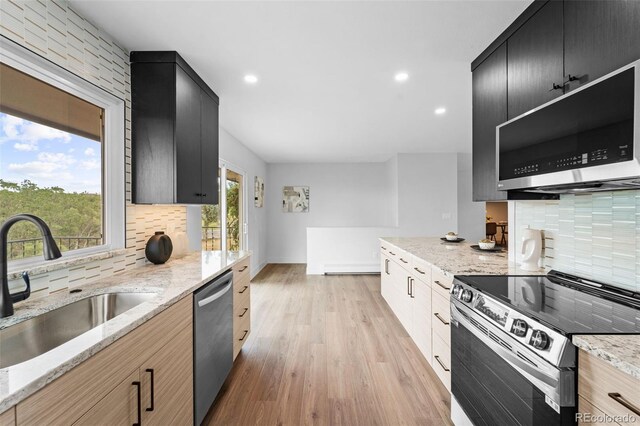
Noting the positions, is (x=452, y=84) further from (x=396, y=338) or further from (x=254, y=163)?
(x=254, y=163)

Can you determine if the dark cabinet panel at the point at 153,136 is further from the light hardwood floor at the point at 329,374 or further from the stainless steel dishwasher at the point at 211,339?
the light hardwood floor at the point at 329,374

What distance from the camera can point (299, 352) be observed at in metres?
2.78

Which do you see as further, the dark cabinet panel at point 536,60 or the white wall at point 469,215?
the white wall at point 469,215

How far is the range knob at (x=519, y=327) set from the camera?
1149mm

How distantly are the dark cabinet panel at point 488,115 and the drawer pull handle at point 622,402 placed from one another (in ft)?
4.05

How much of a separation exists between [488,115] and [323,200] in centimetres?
559

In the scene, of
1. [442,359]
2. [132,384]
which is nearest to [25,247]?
[132,384]

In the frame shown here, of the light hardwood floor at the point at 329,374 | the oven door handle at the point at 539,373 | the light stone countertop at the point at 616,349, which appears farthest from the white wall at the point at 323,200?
the light stone countertop at the point at 616,349

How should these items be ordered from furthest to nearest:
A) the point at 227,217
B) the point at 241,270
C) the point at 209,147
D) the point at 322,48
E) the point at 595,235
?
the point at 227,217
the point at 209,147
the point at 241,270
the point at 322,48
the point at 595,235

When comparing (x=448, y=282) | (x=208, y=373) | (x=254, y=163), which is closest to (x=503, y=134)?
(x=448, y=282)

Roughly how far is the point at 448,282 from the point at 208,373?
62.5 inches

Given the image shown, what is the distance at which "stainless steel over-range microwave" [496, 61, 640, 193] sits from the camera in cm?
104

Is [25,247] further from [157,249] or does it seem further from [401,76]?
[401,76]

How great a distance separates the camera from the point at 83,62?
1798mm
